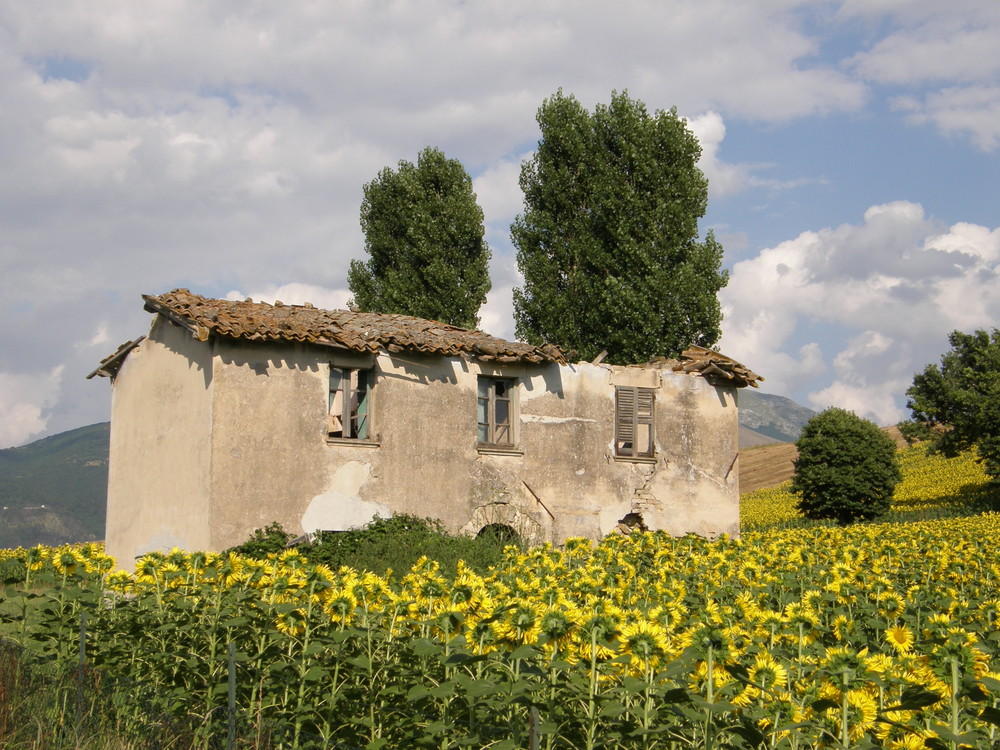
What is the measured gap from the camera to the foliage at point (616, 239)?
28.7 metres

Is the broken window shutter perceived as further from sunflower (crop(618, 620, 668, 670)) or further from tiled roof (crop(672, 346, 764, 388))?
sunflower (crop(618, 620, 668, 670))

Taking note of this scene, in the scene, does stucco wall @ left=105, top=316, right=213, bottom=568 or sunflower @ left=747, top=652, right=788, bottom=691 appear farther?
stucco wall @ left=105, top=316, right=213, bottom=568

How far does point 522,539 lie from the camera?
66.6ft

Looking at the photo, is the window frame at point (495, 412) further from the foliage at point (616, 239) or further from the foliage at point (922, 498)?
the foliage at point (922, 498)

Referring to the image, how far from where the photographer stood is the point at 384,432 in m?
19.2

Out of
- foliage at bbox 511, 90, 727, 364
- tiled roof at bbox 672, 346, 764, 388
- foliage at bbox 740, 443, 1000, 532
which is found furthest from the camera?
foliage at bbox 740, 443, 1000, 532

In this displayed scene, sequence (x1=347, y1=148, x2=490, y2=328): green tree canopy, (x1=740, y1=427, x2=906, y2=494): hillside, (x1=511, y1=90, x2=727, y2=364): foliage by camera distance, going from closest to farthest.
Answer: (x1=511, y1=90, x2=727, y2=364): foliage
(x1=347, y1=148, x2=490, y2=328): green tree canopy
(x1=740, y1=427, x2=906, y2=494): hillside

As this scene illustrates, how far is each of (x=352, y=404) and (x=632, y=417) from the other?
6.30m

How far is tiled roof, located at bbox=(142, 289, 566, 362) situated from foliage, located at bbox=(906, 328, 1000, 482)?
70.0 feet

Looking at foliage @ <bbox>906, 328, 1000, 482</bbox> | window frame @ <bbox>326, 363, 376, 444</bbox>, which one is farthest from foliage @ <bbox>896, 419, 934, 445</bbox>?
window frame @ <bbox>326, 363, 376, 444</bbox>

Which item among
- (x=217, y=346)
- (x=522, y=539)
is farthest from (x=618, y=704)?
(x=522, y=539)

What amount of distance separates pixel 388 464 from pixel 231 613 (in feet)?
40.5

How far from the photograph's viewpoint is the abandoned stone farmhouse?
1783cm

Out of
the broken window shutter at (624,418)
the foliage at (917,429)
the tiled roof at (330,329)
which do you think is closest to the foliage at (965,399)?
the foliage at (917,429)
